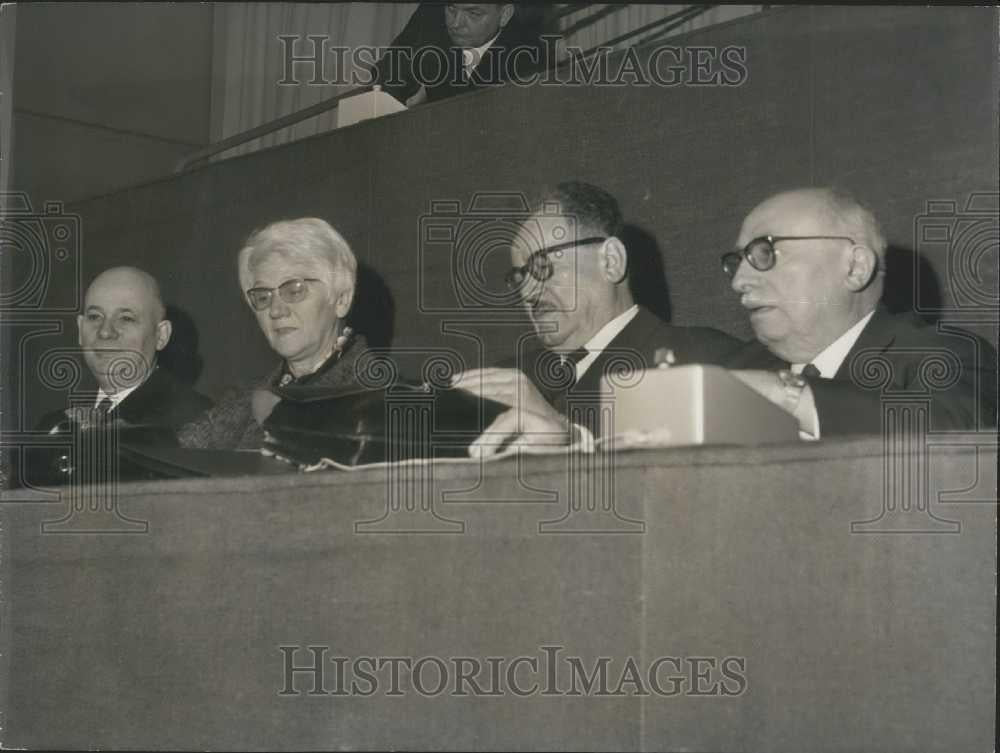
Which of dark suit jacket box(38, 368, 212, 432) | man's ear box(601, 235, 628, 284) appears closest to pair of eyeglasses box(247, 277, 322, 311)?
dark suit jacket box(38, 368, 212, 432)

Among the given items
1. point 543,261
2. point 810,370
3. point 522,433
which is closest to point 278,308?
point 543,261

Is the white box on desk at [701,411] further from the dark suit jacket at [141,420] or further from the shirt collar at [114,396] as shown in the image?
the shirt collar at [114,396]

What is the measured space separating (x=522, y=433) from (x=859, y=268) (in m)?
0.92

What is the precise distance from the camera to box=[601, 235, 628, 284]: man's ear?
3.99 m

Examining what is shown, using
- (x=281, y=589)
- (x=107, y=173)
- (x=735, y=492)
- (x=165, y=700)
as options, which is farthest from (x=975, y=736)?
(x=107, y=173)

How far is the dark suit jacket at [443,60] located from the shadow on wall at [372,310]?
0.63 m

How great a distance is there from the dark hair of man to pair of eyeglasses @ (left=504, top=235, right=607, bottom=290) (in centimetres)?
5

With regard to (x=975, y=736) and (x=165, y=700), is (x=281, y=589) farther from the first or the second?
(x=975, y=736)

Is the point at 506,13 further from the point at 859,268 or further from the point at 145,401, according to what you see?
the point at 145,401

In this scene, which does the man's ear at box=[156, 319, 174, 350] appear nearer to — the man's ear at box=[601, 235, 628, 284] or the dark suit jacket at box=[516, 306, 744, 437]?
the dark suit jacket at box=[516, 306, 744, 437]

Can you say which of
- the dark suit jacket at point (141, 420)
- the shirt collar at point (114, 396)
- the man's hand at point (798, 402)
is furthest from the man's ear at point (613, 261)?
the shirt collar at point (114, 396)

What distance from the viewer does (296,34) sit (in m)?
4.45

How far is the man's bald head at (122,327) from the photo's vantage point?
469 centimetres

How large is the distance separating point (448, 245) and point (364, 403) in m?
0.80
